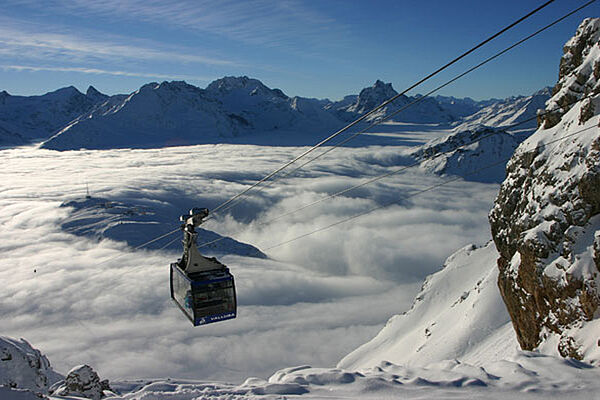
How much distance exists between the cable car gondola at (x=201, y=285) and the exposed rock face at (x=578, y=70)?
18.3 m

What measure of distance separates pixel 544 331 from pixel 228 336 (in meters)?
66.1

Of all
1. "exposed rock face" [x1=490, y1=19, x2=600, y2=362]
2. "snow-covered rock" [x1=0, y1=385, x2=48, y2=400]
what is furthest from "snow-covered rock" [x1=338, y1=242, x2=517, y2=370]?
"snow-covered rock" [x1=0, y1=385, x2=48, y2=400]

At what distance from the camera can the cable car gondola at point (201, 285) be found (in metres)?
15.6

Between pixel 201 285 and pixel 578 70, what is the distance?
22.2 meters

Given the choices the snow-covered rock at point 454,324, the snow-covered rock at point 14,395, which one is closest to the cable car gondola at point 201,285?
the snow-covered rock at point 14,395

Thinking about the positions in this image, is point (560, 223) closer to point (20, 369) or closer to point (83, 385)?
point (83, 385)

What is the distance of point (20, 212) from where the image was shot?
169750mm

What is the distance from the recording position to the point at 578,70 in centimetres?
2188

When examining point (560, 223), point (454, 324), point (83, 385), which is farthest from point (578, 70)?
point (83, 385)

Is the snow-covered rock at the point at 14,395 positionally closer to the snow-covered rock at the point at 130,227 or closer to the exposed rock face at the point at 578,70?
the exposed rock face at the point at 578,70

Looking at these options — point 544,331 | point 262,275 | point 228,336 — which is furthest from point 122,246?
point 544,331

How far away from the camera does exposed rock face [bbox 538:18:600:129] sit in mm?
20989

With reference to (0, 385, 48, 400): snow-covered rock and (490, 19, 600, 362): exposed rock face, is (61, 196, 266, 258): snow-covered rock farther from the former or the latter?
(0, 385, 48, 400): snow-covered rock

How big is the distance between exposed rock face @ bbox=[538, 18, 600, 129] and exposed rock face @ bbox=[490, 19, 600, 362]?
0.05 metres
